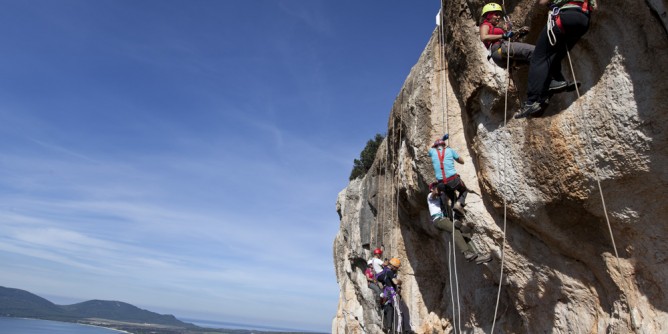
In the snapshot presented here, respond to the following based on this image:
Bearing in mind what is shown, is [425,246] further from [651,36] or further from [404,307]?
[651,36]

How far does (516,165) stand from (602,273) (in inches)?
83.1

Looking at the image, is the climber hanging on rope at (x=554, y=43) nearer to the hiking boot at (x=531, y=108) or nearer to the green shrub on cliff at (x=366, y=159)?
the hiking boot at (x=531, y=108)

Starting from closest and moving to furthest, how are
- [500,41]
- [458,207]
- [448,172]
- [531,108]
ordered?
[531,108] < [500,41] < [448,172] < [458,207]

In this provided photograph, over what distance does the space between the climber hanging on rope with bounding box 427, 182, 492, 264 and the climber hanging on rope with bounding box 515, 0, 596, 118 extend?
286 cm

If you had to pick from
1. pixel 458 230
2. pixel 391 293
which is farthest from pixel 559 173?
pixel 391 293

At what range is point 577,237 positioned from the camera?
23.6 ft

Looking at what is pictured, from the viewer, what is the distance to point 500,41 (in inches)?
252

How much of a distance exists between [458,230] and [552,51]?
3740 millimetres

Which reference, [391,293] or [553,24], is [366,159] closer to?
[391,293]

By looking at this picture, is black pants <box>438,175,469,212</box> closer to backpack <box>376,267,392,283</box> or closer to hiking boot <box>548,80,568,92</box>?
hiking boot <box>548,80,568,92</box>

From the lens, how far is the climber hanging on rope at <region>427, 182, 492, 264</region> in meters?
7.81

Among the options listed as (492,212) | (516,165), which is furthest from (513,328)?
(516,165)

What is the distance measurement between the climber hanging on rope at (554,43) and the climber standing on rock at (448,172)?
2.20 m

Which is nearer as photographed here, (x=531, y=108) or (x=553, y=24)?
(x=553, y=24)
